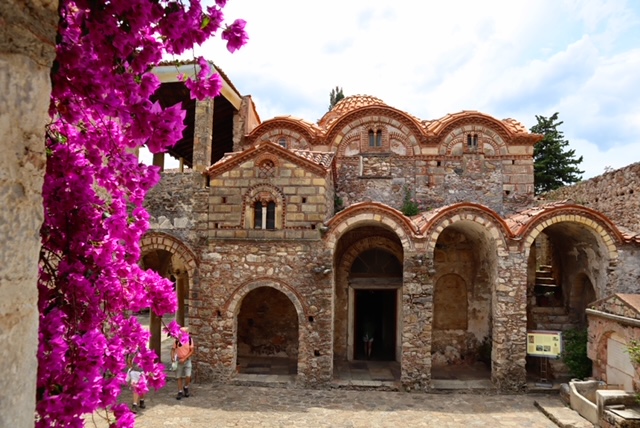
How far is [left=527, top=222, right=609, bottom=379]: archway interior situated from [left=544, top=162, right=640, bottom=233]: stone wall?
1592 mm

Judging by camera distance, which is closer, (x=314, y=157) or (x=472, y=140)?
(x=314, y=157)

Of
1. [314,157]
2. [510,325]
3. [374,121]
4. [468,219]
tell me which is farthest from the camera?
[374,121]

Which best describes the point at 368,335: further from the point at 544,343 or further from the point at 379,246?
the point at 544,343

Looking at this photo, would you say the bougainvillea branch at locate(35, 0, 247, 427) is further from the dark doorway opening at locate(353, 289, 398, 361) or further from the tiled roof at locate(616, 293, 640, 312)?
the dark doorway opening at locate(353, 289, 398, 361)

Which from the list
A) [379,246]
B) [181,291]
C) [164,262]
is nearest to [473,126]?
[379,246]

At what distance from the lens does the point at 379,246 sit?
12.7 metres

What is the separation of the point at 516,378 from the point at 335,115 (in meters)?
9.77

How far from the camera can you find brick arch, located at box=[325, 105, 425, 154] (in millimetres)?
13727

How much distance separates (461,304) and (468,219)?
353 centimetres

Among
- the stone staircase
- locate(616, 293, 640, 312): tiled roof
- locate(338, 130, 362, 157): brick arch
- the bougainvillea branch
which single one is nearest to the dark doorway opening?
the stone staircase

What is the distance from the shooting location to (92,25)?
2158 mm

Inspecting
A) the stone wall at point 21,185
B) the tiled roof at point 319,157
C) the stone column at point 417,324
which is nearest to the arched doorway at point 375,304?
the stone column at point 417,324

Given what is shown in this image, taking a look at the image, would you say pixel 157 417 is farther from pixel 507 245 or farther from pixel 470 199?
pixel 470 199

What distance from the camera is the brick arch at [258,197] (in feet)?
35.2
